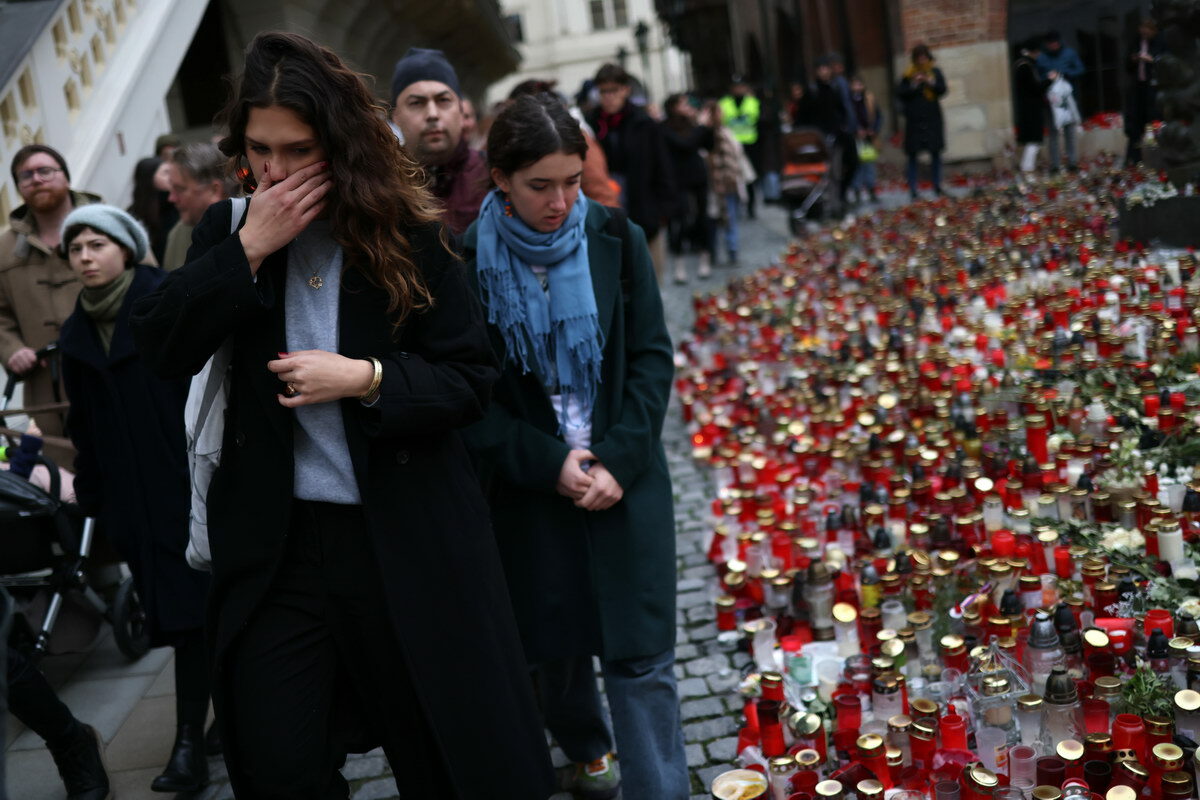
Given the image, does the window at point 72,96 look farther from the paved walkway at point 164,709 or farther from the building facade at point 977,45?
the building facade at point 977,45

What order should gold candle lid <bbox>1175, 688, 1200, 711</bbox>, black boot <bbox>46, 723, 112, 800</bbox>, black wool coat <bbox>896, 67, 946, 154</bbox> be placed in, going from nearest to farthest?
gold candle lid <bbox>1175, 688, 1200, 711</bbox>, black boot <bbox>46, 723, 112, 800</bbox>, black wool coat <bbox>896, 67, 946, 154</bbox>

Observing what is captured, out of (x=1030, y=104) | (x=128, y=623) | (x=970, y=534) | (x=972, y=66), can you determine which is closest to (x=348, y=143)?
(x=970, y=534)

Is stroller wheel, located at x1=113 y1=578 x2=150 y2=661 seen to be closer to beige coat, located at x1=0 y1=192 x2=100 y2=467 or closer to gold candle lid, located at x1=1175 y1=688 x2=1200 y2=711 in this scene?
beige coat, located at x1=0 y1=192 x2=100 y2=467

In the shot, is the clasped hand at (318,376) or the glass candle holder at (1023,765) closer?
the clasped hand at (318,376)

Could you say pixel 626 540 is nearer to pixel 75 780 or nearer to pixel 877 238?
pixel 75 780

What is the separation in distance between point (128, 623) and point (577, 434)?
110 inches

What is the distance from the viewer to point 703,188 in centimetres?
1383

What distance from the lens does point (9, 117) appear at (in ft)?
23.3

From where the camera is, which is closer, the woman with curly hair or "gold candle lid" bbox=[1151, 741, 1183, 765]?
the woman with curly hair

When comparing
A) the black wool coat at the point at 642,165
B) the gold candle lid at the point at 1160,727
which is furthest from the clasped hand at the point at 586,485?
the black wool coat at the point at 642,165

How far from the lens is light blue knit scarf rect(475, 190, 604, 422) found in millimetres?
3291

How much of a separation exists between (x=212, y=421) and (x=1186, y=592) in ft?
9.89

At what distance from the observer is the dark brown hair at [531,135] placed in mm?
3207

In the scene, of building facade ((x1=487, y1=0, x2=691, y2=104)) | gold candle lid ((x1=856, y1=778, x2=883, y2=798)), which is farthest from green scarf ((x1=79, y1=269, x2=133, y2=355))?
building facade ((x1=487, y1=0, x2=691, y2=104))
